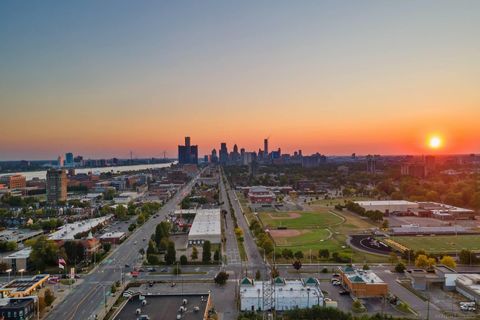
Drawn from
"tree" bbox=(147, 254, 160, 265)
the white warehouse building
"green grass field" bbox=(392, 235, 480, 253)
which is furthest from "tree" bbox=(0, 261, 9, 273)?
"green grass field" bbox=(392, 235, 480, 253)

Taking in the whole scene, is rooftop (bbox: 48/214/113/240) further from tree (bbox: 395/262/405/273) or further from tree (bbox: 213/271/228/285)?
tree (bbox: 395/262/405/273)

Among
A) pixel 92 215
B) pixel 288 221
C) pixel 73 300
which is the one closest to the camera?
pixel 73 300

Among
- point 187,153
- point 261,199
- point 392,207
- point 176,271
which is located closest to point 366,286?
point 176,271

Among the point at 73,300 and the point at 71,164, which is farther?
the point at 71,164

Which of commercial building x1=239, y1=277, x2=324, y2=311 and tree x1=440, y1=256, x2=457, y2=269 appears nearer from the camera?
commercial building x1=239, y1=277, x2=324, y2=311

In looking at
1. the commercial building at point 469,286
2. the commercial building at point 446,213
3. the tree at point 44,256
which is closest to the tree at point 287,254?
the commercial building at point 469,286

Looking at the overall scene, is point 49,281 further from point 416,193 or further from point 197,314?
point 416,193

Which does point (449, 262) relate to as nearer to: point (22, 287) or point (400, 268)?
point (400, 268)

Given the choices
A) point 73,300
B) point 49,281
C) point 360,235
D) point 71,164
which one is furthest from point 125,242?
point 71,164
